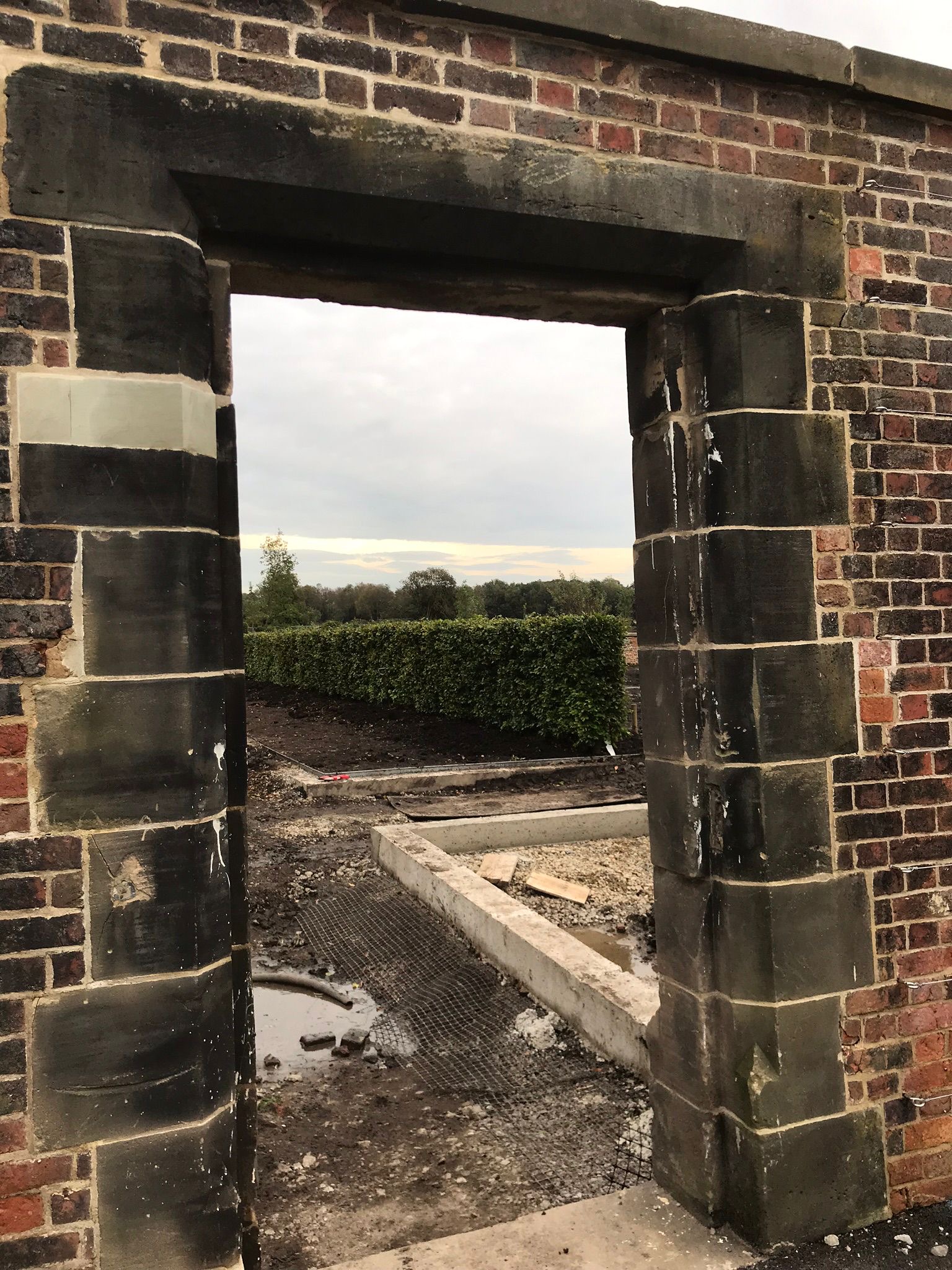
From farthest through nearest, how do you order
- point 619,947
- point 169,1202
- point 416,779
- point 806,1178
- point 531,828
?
point 416,779 < point 531,828 < point 619,947 < point 806,1178 < point 169,1202

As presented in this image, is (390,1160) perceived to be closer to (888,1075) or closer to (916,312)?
(888,1075)

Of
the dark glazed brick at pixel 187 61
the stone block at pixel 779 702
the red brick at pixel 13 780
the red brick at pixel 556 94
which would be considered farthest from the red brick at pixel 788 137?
the red brick at pixel 13 780

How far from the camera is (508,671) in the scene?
1504 centimetres

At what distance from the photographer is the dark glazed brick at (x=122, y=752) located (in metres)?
2.24

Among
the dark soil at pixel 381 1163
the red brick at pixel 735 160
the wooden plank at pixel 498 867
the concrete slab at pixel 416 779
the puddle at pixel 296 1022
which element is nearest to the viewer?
the red brick at pixel 735 160

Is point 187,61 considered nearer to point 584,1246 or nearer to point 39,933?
point 39,933

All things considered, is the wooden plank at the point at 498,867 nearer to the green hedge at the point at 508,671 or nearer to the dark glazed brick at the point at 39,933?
the dark glazed brick at the point at 39,933

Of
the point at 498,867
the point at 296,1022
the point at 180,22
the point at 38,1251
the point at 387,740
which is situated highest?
the point at 180,22

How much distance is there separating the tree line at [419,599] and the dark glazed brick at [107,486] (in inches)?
1412

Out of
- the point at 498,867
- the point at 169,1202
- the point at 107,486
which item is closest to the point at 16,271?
the point at 107,486

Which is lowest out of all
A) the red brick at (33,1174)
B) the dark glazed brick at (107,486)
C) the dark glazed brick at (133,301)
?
the red brick at (33,1174)

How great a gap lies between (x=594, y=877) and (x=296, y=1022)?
3285 millimetres

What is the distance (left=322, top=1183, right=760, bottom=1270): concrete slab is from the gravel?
3.70m

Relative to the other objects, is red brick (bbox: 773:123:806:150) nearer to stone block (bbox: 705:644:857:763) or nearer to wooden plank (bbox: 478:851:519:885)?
stone block (bbox: 705:644:857:763)
